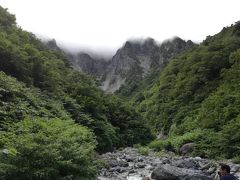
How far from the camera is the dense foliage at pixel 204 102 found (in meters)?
46.7

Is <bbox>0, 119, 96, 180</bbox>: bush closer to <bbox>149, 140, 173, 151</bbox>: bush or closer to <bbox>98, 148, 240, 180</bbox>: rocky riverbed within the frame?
<bbox>98, 148, 240, 180</bbox>: rocky riverbed

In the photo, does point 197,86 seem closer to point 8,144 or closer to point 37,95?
point 37,95

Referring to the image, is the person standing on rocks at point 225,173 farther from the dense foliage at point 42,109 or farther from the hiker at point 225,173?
the dense foliage at point 42,109

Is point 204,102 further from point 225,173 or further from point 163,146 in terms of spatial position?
point 225,173

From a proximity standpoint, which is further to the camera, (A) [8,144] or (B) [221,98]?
(B) [221,98]

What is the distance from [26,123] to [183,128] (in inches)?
2182

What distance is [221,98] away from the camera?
65.1m

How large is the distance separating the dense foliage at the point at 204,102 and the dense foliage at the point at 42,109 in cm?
1060

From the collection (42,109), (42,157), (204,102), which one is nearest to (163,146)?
(204,102)

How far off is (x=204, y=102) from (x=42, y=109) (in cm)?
4876

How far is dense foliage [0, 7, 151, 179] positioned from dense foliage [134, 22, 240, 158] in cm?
1060

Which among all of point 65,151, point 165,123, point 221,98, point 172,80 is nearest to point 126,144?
point 221,98

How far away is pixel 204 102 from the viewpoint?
77.1m

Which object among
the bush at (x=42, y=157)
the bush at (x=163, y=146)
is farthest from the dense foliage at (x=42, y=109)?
the bush at (x=163, y=146)
